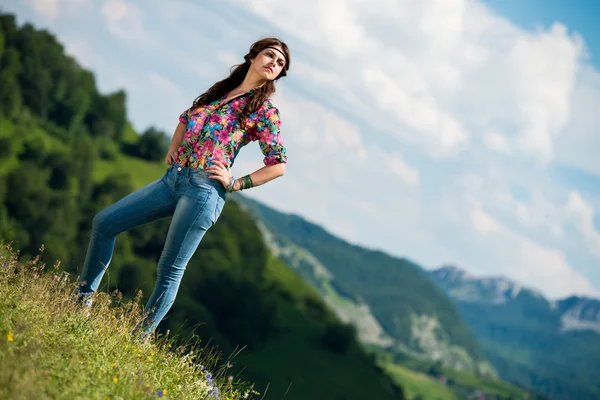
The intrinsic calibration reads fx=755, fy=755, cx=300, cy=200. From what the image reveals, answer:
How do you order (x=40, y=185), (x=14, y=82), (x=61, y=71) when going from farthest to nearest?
1. (x=61, y=71)
2. (x=14, y=82)
3. (x=40, y=185)

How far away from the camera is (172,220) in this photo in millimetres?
7160

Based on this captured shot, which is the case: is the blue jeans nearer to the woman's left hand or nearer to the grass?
the woman's left hand

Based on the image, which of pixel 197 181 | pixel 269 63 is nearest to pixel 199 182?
pixel 197 181

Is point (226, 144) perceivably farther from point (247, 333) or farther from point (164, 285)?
point (247, 333)

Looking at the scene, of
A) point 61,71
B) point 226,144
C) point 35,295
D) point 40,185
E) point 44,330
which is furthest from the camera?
point 61,71

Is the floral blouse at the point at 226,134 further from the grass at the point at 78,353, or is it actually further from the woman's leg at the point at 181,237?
the grass at the point at 78,353

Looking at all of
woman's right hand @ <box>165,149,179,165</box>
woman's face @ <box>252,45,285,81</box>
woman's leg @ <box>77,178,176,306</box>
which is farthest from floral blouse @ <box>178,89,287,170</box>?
woman's leg @ <box>77,178,176,306</box>

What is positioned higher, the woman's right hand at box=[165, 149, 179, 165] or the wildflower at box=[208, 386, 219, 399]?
the woman's right hand at box=[165, 149, 179, 165]

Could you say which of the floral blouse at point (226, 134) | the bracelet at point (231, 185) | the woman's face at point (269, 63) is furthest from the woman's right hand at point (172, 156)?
the woman's face at point (269, 63)

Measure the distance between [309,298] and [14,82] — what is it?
8656 cm

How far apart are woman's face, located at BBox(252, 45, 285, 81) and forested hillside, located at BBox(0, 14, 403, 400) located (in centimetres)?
9067

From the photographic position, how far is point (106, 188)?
151125 mm

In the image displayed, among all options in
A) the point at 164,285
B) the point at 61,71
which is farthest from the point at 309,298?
the point at 164,285

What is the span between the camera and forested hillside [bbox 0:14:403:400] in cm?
12556
